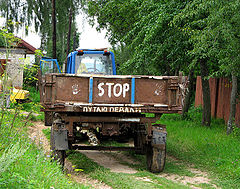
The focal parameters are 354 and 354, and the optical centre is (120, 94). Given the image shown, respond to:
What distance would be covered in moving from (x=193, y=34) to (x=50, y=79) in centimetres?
573

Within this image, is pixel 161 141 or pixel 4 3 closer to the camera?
pixel 161 141

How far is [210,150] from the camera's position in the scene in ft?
31.1

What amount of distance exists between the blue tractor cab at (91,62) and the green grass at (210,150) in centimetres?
297

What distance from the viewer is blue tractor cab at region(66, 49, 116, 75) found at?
33.1 feet

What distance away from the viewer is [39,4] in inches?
1044

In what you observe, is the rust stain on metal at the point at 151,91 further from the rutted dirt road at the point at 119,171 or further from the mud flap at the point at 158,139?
the rutted dirt road at the point at 119,171

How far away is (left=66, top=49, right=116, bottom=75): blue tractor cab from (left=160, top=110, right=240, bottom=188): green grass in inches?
117

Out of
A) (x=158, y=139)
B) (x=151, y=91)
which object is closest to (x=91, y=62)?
(x=151, y=91)

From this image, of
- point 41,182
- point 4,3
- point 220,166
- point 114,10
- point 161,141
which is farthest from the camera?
point 4,3

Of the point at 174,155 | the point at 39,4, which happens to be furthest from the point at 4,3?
the point at 174,155

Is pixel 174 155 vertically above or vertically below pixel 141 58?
below

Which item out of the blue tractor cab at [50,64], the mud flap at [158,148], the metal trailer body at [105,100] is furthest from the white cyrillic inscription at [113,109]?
the blue tractor cab at [50,64]

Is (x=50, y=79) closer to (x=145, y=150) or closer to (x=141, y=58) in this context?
(x=145, y=150)

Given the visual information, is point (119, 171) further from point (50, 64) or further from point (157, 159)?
point (50, 64)
